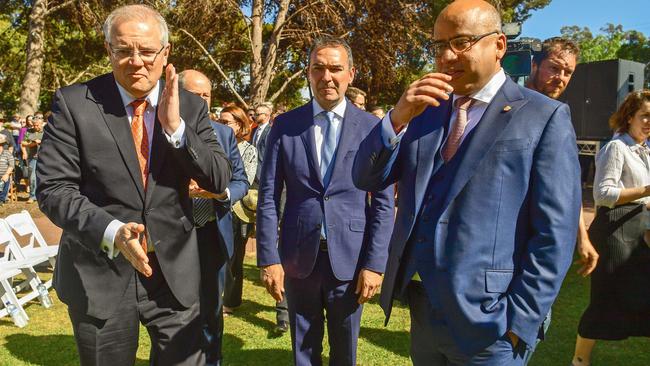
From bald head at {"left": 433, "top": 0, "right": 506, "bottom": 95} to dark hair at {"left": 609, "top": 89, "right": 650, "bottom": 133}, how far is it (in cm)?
258

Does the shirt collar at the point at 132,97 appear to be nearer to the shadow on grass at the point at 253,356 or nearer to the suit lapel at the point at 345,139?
the suit lapel at the point at 345,139

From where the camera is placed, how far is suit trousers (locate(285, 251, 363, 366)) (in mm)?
3246

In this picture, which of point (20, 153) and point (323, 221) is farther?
point (20, 153)

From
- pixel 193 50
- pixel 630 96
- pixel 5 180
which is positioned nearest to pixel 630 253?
pixel 630 96

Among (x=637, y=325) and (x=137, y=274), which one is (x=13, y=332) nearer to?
(x=137, y=274)

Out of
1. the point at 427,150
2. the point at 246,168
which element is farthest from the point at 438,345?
the point at 246,168

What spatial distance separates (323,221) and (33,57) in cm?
1876

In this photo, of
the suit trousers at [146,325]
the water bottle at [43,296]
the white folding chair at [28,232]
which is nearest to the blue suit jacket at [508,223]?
the suit trousers at [146,325]

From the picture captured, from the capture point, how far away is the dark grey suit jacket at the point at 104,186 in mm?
2383

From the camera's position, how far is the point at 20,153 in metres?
16.6

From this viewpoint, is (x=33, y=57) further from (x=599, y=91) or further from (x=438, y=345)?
(x=438, y=345)

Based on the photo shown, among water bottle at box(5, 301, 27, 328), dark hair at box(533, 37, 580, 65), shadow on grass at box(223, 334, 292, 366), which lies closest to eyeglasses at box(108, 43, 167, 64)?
dark hair at box(533, 37, 580, 65)

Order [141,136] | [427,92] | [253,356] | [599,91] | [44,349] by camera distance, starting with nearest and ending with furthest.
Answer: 1. [427,92]
2. [141,136]
3. [253,356]
4. [44,349]
5. [599,91]

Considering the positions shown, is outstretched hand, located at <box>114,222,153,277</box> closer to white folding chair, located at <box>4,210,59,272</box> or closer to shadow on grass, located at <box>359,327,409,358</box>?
shadow on grass, located at <box>359,327,409,358</box>
